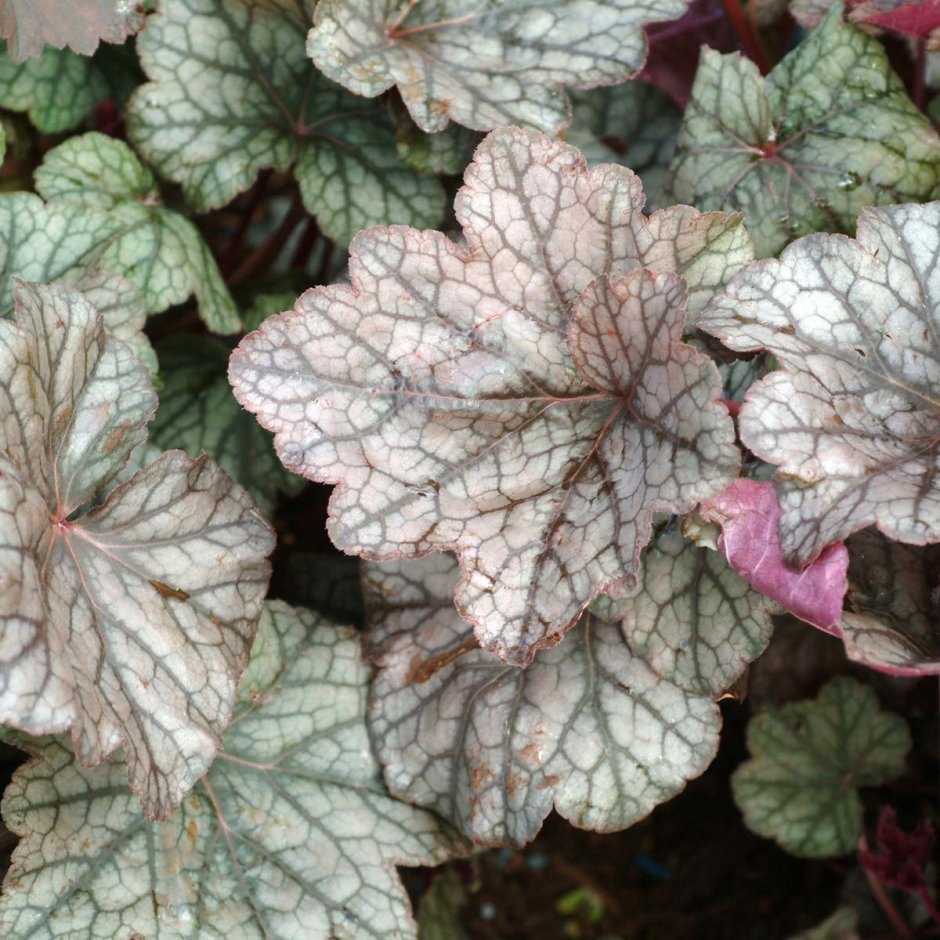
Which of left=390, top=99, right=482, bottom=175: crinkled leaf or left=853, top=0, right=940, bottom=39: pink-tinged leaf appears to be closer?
left=853, top=0, right=940, bottom=39: pink-tinged leaf

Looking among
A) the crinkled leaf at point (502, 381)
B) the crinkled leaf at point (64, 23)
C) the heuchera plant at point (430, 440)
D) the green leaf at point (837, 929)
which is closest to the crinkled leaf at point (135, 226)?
the heuchera plant at point (430, 440)

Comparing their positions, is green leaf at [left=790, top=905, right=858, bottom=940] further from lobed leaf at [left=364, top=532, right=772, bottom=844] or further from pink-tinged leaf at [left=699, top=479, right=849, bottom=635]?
pink-tinged leaf at [left=699, top=479, right=849, bottom=635]

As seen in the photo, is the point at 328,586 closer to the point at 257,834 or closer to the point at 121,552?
the point at 257,834

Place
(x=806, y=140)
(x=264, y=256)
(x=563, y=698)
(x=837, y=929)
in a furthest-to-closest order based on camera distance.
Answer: (x=264, y=256) < (x=837, y=929) < (x=806, y=140) < (x=563, y=698)

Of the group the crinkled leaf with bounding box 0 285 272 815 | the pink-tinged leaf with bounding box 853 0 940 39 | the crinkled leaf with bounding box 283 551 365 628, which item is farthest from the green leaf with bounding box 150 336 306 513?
the pink-tinged leaf with bounding box 853 0 940 39

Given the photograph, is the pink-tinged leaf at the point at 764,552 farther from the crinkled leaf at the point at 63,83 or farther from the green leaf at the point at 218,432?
the crinkled leaf at the point at 63,83

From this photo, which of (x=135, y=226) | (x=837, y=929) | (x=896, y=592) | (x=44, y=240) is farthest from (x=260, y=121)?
(x=837, y=929)

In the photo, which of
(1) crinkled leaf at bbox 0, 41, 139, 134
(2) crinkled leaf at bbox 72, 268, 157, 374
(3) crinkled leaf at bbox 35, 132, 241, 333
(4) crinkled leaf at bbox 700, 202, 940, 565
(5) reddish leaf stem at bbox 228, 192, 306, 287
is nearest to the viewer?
(4) crinkled leaf at bbox 700, 202, 940, 565

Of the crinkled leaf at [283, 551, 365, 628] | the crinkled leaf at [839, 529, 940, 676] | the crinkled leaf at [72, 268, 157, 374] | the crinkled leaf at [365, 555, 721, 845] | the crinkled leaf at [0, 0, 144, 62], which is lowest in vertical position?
the crinkled leaf at [283, 551, 365, 628]

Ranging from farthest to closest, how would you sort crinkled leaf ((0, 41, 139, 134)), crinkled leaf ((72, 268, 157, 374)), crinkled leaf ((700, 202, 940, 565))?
1. crinkled leaf ((0, 41, 139, 134))
2. crinkled leaf ((72, 268, 157, 374))
3. crinkled leaf ((700, 202, 940, 565))
